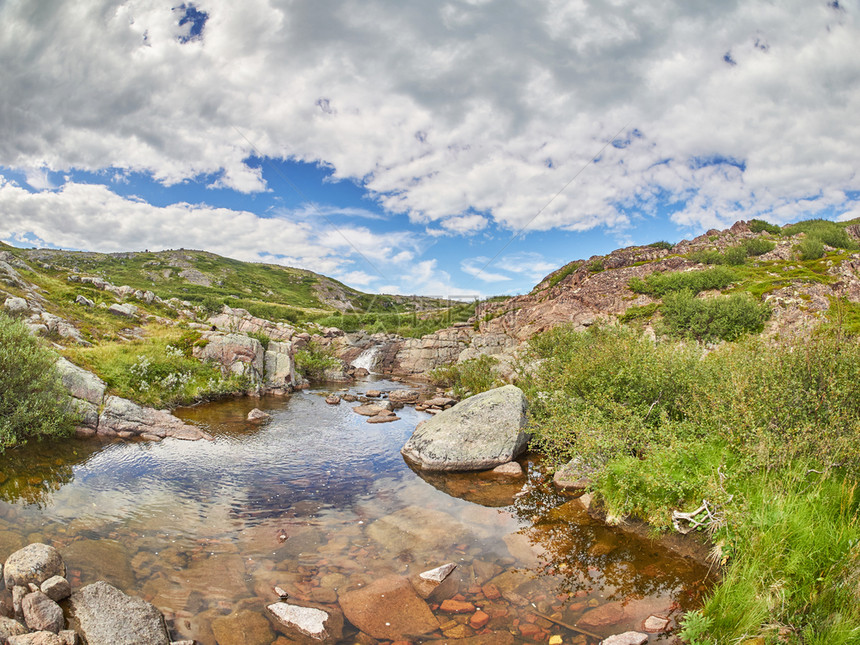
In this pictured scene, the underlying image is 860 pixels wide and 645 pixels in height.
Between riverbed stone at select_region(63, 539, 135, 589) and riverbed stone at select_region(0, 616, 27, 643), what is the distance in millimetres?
2306

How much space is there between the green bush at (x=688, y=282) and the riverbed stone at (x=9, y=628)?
7017 centimetres

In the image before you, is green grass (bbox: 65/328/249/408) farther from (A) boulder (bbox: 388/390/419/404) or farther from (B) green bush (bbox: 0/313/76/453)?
(A) boulder (bbox: 388/390/419/404)

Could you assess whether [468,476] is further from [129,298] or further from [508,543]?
[129,298]

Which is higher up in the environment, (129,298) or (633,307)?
(633,307)

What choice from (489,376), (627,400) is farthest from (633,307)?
(627,400)

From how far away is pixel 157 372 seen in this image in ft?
84.0

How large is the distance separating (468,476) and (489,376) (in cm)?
1585

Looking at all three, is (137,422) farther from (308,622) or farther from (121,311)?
(121,311)

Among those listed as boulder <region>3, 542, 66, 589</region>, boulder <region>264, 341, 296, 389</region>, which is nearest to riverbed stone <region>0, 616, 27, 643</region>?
boulder <region>3, 542, 66, 589</region>

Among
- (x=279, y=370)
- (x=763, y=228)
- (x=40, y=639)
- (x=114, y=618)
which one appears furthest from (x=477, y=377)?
(x=763, y=228)

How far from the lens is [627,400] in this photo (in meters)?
14.6

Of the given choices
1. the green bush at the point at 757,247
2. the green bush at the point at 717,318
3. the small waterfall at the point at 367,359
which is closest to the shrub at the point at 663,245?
the green bush at the point at 757,247

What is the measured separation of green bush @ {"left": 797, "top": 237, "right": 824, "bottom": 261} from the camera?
247ft

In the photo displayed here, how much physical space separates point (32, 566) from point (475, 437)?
13366 millimetres
